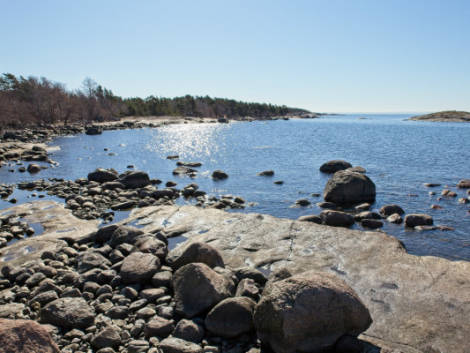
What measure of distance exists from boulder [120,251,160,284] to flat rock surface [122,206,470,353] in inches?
107

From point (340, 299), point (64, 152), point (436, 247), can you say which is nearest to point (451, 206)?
point (436, 247)

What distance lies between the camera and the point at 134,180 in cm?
2664

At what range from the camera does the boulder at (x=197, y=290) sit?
323 inches

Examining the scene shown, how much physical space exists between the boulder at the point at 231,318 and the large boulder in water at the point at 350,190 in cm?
1565

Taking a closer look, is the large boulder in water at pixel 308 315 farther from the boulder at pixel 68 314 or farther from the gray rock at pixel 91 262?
the gray rock at pixel 91 262

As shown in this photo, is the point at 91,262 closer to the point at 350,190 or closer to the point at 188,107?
the point at 350,190

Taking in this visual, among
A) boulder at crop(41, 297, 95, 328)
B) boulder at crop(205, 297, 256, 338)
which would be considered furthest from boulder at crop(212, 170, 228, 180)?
boulder at crop(205, 297, 256, 338)

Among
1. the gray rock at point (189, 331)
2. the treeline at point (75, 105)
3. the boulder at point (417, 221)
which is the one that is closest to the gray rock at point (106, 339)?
the gray rock at point (189, 331)

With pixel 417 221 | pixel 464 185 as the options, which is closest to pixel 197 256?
pixel 417 221

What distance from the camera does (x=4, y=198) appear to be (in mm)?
22641

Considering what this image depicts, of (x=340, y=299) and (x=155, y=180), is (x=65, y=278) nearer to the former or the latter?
(x=340, y=299)

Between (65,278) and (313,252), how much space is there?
8.27 m

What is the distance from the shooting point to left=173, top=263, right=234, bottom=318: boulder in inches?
323

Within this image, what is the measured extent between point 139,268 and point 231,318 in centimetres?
378
